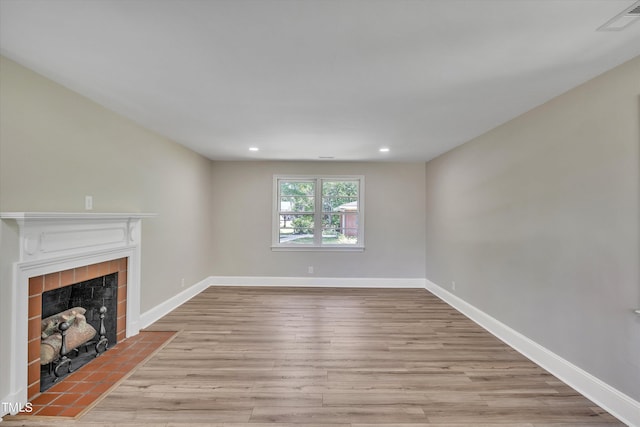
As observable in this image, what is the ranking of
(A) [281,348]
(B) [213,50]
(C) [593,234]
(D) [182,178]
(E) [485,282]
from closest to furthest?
(B) [213,50]
(C) [593,234]
(A) [281,348]
(E) [485,282]
(D) [182,178]

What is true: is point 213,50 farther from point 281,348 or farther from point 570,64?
point 281,348

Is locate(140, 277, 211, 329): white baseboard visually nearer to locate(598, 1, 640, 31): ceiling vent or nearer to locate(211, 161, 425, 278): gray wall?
locate(211, 161, 425, 278): gray wall

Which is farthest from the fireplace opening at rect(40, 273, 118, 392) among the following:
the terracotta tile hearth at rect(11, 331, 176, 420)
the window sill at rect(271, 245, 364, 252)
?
the window sill at rect(271, 245, 364, 252)

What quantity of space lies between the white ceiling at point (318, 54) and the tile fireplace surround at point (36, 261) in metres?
1.11

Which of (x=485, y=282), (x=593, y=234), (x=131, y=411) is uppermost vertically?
(x=593, y=234)

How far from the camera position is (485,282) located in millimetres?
3645

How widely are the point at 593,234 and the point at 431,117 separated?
5.54 ft

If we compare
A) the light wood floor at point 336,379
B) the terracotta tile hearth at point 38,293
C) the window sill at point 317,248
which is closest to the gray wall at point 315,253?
the window sill at point 317,248

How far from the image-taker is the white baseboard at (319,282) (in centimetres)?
560

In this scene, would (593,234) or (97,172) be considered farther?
(97,172)

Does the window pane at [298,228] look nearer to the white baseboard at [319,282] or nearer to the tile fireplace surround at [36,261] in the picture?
the white baseboard at [319,282]

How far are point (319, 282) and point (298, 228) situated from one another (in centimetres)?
112

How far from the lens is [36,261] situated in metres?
2.13

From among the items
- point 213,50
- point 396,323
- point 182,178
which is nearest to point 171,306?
point 182,178
